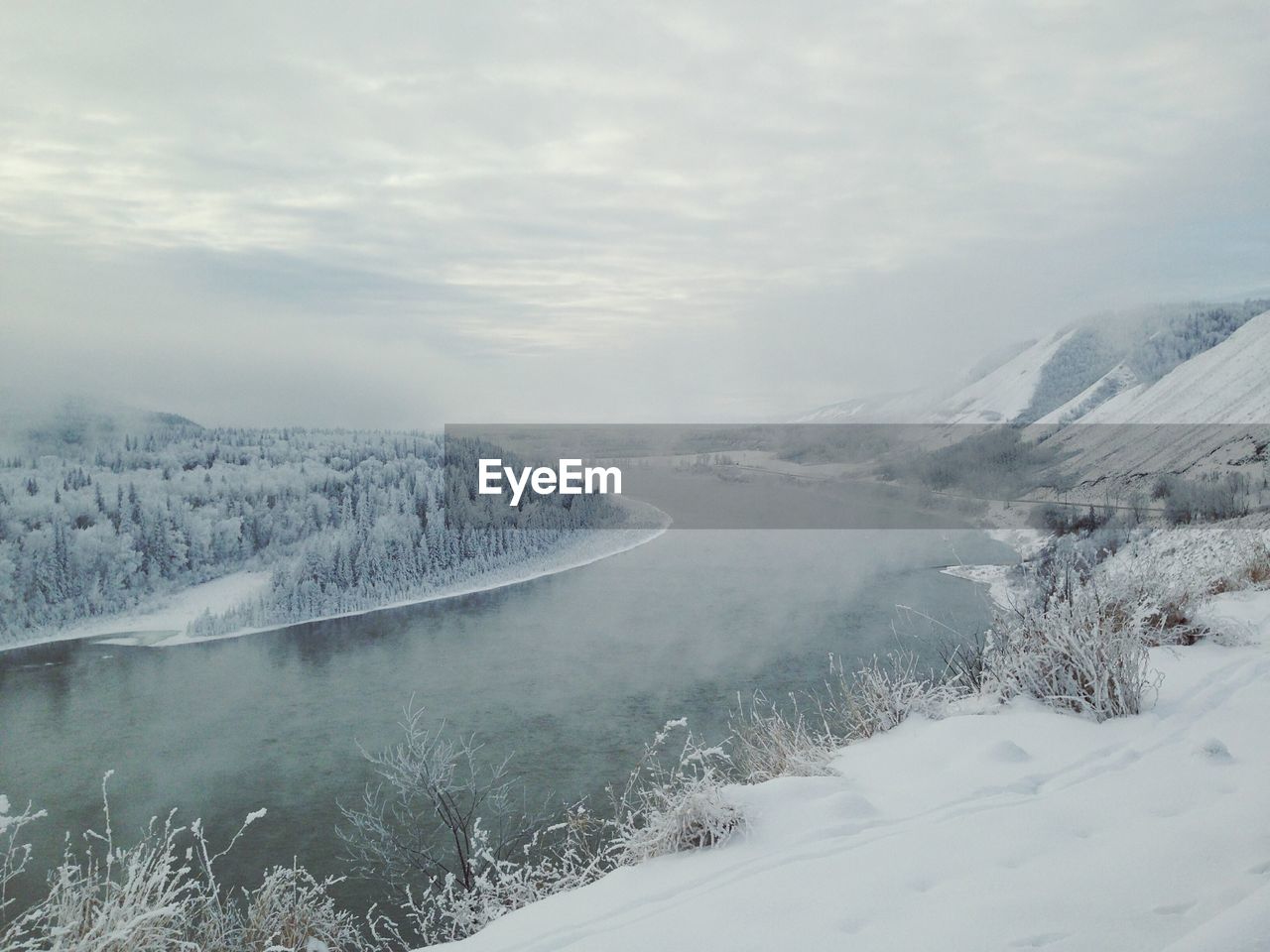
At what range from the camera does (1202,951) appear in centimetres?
147

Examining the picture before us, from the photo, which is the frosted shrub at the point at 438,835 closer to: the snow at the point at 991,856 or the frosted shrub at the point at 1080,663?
the snow at the point at 991,856

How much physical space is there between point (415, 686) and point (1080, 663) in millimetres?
15020

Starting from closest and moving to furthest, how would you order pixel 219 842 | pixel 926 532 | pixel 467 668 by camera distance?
1. pixel 219 842
2. pixel 467 668
3. pixel 926 532

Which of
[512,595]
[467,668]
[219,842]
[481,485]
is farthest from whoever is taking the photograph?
[481,485]

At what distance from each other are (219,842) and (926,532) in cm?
3032

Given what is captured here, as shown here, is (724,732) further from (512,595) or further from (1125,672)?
(512,595)

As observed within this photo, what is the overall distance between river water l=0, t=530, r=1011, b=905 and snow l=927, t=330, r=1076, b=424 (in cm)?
2290

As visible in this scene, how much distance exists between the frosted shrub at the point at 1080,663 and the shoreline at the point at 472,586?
78.2 feet

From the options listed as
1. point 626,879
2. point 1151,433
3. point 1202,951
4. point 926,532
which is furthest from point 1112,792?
point 926,532

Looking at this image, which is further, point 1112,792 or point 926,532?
point 926,532

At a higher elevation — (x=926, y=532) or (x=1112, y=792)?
(x=1112, y=792)

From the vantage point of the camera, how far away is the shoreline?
2267 cm

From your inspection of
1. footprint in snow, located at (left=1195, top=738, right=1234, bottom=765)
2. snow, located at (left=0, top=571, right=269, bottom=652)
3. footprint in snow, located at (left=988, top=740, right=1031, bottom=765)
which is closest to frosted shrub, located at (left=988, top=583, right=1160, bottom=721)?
footprint in snow, located at (left=1195, top=738, right=1234, bottom=765)

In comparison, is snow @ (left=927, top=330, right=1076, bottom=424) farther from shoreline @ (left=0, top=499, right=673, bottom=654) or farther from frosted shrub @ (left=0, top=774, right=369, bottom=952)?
frosted shrub @ (left=0, top=774, right=369, bottom=952)
